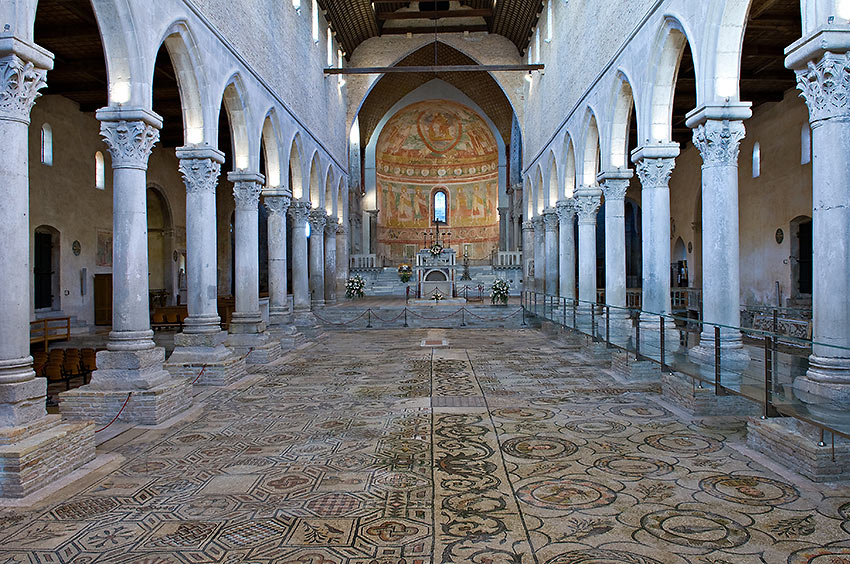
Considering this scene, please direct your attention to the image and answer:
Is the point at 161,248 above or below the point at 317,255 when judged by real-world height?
above

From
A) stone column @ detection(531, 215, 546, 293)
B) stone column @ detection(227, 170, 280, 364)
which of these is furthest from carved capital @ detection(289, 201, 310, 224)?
stone column @ detection(531, 215, 546, 293)

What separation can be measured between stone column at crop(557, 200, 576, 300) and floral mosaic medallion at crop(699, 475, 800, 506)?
1561 centimetres

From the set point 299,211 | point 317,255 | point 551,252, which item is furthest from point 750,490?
point 317,255

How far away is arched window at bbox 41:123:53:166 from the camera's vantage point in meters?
18.9

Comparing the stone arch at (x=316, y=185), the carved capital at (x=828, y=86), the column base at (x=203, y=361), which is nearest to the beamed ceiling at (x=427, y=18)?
the stone arch at (x=316, y=185)

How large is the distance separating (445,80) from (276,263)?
2544 cm

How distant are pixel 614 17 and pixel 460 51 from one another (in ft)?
58.4

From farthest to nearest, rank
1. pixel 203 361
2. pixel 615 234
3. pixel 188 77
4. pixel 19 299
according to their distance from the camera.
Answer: pixel 615 234
pixel 188 77
pixel 203 361
pixel 19 299

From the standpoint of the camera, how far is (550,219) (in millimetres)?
24562

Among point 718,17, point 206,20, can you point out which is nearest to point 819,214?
point 718,17

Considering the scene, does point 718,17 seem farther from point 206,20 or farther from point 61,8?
point 61,8

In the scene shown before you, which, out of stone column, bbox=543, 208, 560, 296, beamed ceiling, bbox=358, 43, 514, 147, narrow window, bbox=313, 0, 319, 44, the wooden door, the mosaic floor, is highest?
beamed ceiling, bbox=358, 43, 514, 147

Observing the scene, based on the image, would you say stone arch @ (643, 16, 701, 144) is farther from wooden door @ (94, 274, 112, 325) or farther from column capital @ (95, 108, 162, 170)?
wooden door @ (94, 274, 112, 325)

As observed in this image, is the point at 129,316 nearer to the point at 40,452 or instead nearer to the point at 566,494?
the point at 40,452
